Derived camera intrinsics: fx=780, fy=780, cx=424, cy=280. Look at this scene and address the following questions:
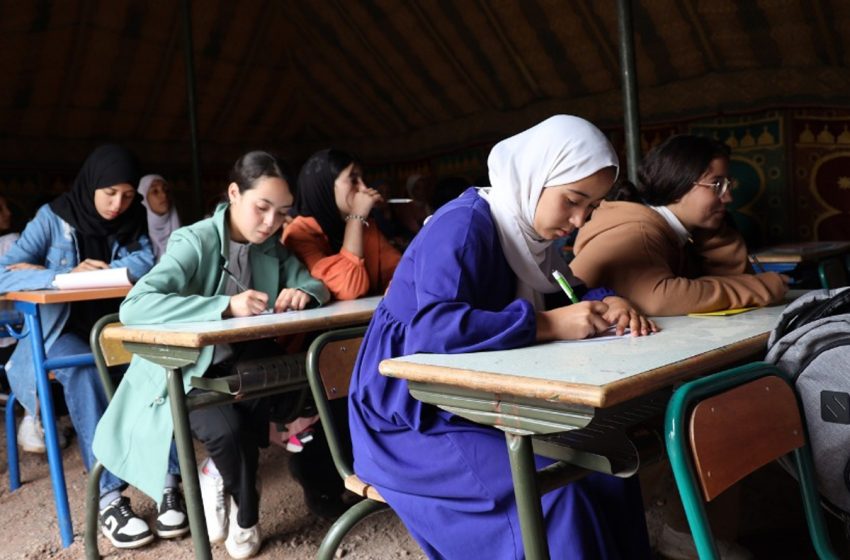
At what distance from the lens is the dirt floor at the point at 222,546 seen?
2351 millimetres

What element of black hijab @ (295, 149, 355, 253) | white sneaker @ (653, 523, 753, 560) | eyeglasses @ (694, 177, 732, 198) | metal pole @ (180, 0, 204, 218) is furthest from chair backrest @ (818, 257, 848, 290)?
metal pole @ (180, 0, 204, 218)

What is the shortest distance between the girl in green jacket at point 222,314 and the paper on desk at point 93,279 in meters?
0.56

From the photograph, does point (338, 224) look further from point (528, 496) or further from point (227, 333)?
point (528, 496)

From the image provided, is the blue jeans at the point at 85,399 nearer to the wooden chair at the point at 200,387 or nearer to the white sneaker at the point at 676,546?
the wooden chair at the point at 200,387

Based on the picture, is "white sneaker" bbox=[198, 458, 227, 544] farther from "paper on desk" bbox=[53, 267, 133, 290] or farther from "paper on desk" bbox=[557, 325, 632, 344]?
"paper on desk" bbox=[557, 325, 632, 344]

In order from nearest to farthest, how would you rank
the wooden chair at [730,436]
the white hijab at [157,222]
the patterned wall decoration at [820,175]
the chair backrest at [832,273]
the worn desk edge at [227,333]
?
the wooden chair at [730,436] < the worn desk edge at [227,333] < the chair backrest at [832,273] < the white hijab at [157,222] < the patterned wall decoration at [820,175]

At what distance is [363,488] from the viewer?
5.11 ft

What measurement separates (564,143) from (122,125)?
22.3ft

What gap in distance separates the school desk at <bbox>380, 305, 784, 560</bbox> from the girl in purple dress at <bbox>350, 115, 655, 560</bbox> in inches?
2.5

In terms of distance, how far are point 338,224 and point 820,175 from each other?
12.4 ft

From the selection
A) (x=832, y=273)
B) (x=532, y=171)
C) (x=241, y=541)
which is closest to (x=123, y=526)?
(x=241, y=541)

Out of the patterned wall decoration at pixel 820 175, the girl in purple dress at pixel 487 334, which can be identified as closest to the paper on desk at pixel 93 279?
the girl in purple dress at pixel 487 334

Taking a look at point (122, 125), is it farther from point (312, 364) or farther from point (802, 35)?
point (312, 364)

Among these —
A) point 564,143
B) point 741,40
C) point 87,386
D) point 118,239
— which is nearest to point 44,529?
point 87,386
